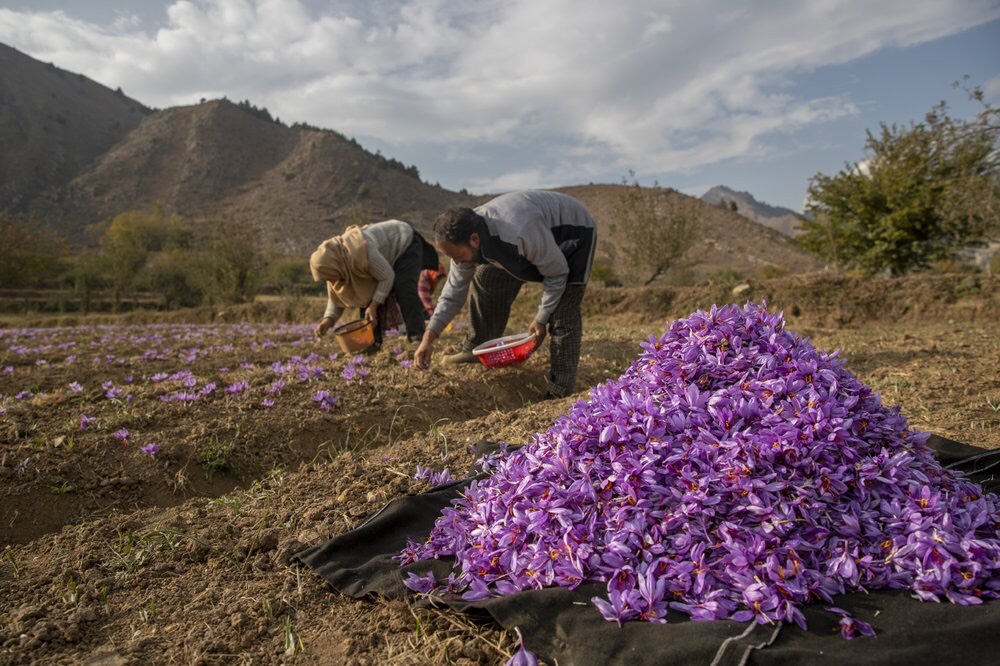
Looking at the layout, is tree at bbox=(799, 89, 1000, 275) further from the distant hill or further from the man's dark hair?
the distant hill

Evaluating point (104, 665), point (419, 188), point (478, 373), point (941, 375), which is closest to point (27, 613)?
point (104, 665)

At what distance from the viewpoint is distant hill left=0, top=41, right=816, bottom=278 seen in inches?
1833

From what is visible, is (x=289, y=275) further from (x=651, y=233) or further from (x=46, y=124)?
(x=46, y=124)

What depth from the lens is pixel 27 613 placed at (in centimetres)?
192

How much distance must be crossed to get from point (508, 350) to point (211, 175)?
63.1 meters

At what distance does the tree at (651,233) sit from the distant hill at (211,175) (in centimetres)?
Answer: 2023

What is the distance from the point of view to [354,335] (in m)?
5.48

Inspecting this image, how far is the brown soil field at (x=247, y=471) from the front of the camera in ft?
5.87

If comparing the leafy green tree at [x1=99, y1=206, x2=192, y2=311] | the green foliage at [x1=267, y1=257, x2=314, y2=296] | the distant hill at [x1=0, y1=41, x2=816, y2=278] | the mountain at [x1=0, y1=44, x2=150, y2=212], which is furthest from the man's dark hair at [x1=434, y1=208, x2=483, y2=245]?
the mountain at [x1=0, y1=44, x2=150, y2=212]

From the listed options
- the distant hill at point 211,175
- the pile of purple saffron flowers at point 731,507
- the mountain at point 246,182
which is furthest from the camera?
the mountain at point 246,182

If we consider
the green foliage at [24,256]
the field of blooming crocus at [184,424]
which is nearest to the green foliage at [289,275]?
the green foliage at [24,256]

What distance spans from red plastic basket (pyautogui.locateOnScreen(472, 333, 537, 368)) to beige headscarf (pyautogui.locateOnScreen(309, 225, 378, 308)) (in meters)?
1.81

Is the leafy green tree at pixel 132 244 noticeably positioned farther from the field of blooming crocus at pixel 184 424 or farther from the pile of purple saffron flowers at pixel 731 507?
the pile of purple saffron flowers at pixel 731 507

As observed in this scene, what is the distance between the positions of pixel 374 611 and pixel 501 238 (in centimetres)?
263
